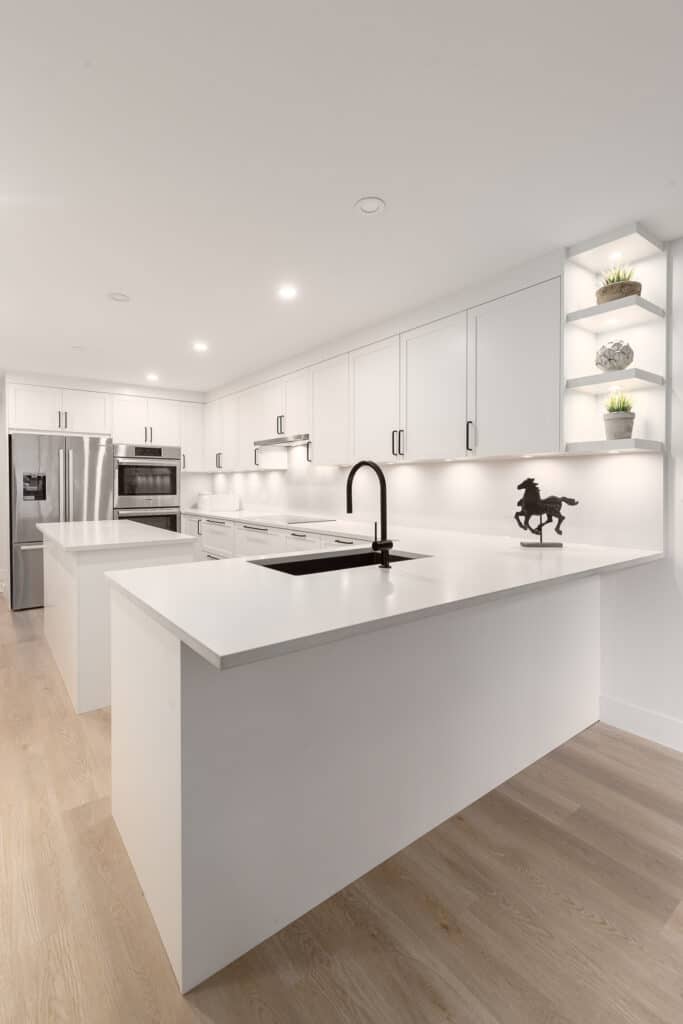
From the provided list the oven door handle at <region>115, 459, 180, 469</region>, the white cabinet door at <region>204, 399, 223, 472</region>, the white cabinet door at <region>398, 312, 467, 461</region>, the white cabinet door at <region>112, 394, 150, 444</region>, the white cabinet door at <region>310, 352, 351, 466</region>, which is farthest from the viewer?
the white cabinet door at <region>204, 399, 223, 472</region>

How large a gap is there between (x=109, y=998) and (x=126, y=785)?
0.55 m

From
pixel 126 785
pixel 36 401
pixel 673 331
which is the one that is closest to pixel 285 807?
pixel 126 785

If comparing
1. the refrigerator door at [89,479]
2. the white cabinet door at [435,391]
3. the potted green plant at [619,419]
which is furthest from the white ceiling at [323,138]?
the refrigerator door at [89,479]

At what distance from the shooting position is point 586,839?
184 centimetres

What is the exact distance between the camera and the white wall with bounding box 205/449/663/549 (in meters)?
2.61

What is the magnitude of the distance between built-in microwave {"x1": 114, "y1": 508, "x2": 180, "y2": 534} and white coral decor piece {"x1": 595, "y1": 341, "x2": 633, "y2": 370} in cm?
460

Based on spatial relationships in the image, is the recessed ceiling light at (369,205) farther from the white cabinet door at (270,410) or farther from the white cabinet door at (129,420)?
the white cabinet door at (129,420)

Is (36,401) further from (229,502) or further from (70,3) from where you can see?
(70,3)

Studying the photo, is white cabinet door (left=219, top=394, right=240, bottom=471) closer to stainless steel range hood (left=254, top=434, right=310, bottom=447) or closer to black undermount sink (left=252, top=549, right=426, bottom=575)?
stainless steel range hood (left=254, top=434, right=310, bottom=447)

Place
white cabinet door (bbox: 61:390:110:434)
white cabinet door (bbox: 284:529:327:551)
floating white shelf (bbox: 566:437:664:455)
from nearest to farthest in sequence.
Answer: floating white shelf (bbox: 566:437:664:455) < white cabinet door (bbox: 284:529:327:551) < white cabinet door (bbox: 61:390:110:434)

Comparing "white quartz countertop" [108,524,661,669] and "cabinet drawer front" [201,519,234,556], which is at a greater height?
"white quartz countertop" [108,524,661,669]

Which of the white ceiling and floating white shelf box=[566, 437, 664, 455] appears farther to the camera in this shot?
floating white shelf box=[566, 437, 664, 455]

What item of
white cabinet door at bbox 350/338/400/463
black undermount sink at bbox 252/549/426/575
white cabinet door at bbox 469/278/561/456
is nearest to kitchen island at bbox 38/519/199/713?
black undermount sink at bbox 252/549/426/575

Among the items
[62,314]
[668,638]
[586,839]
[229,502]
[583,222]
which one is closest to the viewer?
[586,839]
